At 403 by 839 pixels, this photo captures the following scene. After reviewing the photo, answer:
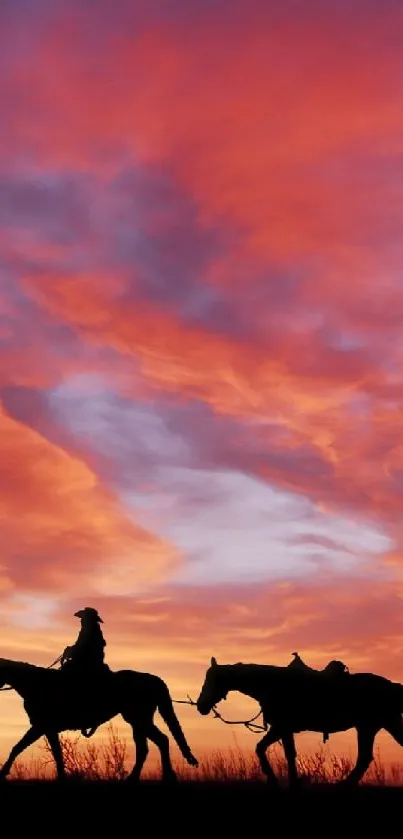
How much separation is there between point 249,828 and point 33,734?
6.65 m

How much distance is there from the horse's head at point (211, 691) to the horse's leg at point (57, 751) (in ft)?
8.68

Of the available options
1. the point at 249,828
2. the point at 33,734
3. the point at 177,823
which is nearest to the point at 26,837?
the point at 177,823

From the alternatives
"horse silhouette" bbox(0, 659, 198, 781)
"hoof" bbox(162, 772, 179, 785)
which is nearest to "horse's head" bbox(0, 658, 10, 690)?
"horse silhouette" bbox(0, 659, 198, 781)

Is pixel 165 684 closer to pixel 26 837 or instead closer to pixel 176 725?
pixel 176 725

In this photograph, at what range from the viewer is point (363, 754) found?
19703 mm

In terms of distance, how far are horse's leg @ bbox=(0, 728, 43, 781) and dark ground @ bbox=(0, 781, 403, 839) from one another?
0.84m

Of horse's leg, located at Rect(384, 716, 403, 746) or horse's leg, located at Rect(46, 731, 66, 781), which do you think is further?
horse's leg, located at Rect(384, 716, 403, 746)

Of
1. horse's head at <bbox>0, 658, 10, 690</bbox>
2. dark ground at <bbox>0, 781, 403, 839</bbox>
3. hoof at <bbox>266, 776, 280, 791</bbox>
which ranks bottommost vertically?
dark ground at <bbox>0, 781, 403, 839</bbox>

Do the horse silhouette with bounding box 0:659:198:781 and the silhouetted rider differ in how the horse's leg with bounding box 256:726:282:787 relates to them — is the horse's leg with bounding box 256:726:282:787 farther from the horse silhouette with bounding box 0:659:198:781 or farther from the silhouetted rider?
the silhouetted rider

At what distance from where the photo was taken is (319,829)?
46.1 ft

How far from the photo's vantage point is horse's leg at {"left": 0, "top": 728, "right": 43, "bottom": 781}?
1816cm

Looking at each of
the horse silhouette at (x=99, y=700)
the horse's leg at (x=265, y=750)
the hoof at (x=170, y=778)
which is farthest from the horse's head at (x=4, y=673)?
the horse's leg at (x=265, y=750)

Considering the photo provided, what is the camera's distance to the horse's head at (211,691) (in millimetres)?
19656

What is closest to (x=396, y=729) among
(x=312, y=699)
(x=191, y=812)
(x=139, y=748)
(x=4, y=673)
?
(x=312, y=699)
